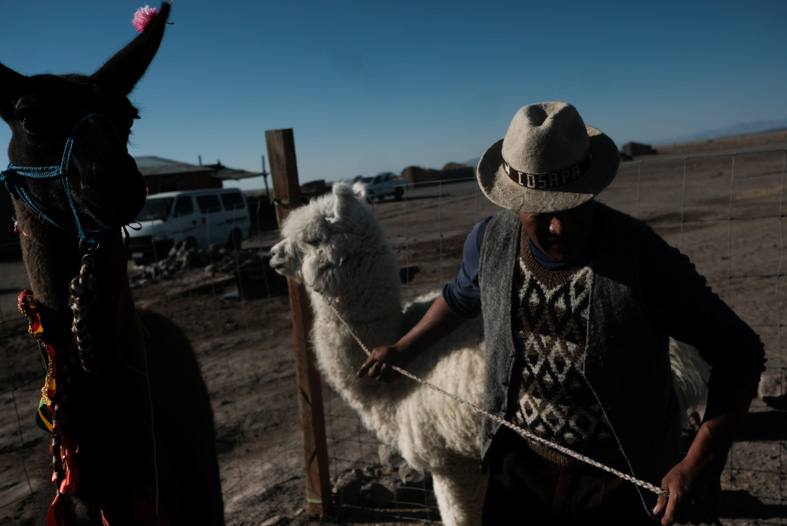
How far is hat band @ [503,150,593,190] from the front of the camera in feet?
5.43

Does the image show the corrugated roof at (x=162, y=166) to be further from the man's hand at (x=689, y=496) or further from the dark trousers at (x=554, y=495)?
the man's hand at (x=689, y=496)

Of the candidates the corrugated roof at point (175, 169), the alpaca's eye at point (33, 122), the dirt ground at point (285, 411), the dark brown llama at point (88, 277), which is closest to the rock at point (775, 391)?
the dirt ground at point (285, 411)

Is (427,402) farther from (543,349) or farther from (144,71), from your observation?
(144,71)

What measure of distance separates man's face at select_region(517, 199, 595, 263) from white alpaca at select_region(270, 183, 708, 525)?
3.80ft

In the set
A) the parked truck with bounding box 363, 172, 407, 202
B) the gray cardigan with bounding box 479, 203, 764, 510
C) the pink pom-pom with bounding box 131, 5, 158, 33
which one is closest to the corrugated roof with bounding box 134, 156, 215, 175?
the parked truck with bounding box 363, 172, 407, 202

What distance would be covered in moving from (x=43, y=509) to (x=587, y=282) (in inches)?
85.0

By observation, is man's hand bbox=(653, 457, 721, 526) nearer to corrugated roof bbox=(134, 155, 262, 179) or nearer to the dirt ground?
the dirt ground

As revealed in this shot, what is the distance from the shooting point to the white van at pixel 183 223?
562 inches

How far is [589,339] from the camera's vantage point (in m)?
1.67

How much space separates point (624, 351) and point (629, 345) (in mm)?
23

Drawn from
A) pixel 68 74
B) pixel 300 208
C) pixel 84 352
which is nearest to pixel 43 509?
pixel 84 352

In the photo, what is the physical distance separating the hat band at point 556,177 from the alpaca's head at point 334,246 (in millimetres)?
1560

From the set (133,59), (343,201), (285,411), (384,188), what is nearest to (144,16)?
(133,59)

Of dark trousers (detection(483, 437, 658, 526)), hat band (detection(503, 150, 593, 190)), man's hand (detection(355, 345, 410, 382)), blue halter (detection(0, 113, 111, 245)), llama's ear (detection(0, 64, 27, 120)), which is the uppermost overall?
llama's ear (detection(0, 64, 27, 120))
